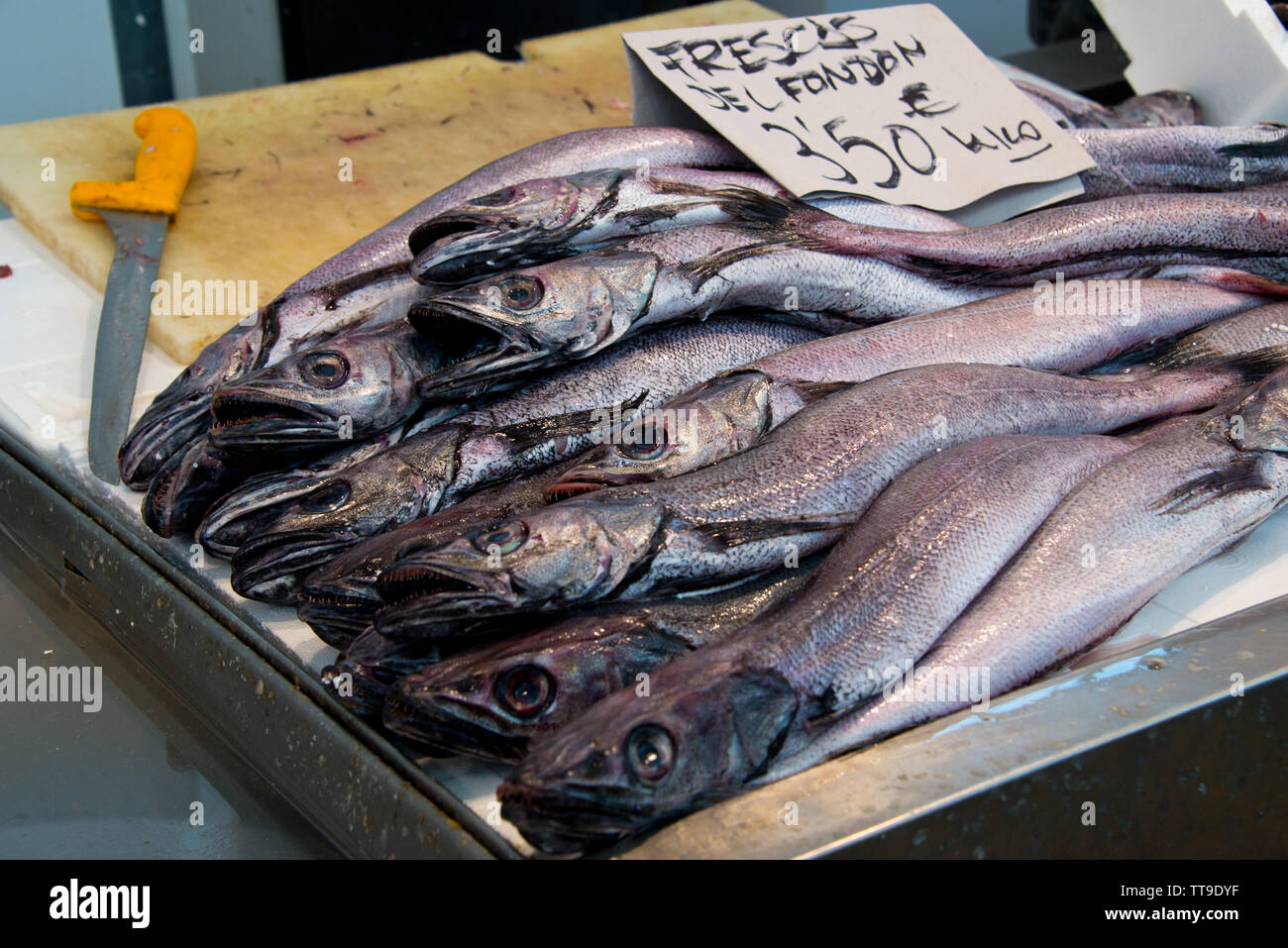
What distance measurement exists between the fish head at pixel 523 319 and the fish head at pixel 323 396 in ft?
0.18

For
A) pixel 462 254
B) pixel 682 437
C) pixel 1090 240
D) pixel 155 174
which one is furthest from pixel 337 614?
pixel 155 174

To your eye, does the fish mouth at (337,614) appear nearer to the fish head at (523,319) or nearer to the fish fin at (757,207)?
the fish head at (523,319)

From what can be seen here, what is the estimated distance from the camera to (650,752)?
3.83 feet

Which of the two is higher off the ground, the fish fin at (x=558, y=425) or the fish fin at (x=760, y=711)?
the fish fin at (x=558, y=425)

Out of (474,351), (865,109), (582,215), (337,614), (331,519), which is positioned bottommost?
(337,614)

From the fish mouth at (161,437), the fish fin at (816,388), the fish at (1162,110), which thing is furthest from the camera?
the fish at (1162,110)

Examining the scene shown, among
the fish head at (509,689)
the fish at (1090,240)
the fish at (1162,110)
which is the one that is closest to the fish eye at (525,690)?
the fish head at (509,689)

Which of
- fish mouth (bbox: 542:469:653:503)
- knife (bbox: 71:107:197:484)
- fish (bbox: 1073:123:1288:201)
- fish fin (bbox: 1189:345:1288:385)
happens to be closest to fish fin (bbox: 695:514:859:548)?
fish mouth (bbox: 542:469:653:503)

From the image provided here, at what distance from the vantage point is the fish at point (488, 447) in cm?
158

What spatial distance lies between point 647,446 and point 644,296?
0.30m

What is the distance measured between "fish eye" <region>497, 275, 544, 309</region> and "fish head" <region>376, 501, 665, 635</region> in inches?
15.5

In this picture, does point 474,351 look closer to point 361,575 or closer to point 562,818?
point 361,575
